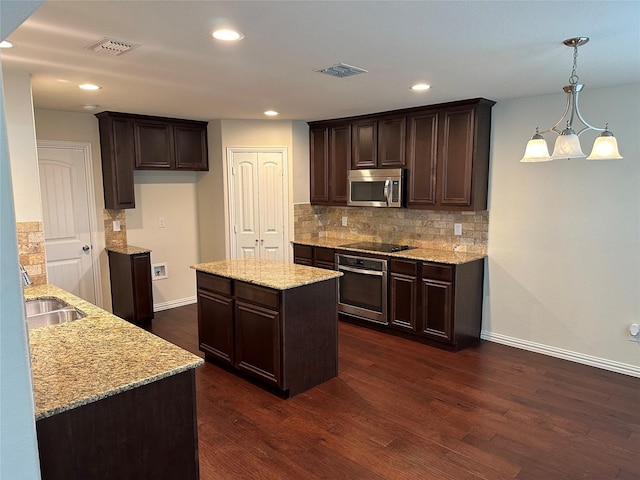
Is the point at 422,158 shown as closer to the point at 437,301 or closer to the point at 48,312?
the point at 437,301

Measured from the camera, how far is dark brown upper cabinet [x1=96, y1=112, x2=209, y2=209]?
500cm

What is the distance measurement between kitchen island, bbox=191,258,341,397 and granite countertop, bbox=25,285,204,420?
1151 millimetres

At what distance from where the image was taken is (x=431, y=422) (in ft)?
9.97

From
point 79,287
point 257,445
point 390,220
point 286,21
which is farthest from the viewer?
point 390,220

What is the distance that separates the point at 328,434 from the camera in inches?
114

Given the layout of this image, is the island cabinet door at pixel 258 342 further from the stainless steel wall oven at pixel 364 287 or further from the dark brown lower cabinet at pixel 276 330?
the stainless steel wall oven at pixel 364 287

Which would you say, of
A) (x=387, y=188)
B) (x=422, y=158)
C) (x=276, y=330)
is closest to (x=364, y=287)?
(x=387, y=188)

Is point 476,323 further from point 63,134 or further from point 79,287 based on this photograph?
point 63,134

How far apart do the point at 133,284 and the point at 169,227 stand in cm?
105

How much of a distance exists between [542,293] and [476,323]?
702 mm

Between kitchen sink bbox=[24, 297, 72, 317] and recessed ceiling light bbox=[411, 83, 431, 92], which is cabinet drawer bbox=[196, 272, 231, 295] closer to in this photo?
kitchen sink bbox=[24, 297, 72, 317]

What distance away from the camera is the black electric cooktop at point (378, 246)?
497cm

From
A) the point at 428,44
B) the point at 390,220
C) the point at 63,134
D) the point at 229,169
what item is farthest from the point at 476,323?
the point at 63,134

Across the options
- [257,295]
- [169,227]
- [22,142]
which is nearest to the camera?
[22,142]
